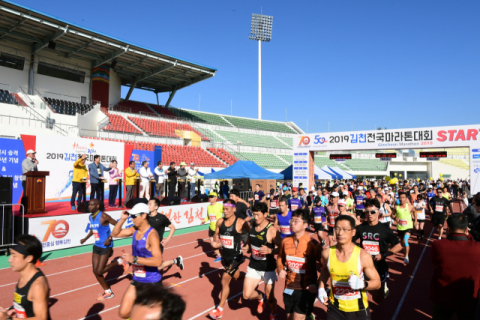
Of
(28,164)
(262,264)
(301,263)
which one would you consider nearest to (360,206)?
(262,264)

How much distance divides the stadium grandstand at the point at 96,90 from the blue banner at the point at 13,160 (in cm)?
604

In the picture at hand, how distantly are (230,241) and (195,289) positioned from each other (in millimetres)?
1693

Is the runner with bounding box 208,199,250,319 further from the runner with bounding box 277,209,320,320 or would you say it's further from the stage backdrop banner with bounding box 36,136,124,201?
the stage backdrop banner with bounding box 36,136,124,201

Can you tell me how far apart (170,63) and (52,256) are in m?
25.7

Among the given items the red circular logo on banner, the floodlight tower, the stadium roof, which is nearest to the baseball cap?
the red circular logo on banner

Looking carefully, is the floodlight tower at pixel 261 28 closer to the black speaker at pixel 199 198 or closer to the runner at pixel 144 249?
the black speaker at pixel 199 198

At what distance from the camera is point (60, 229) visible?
973 centimetres

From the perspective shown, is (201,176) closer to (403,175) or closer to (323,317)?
(323,317)

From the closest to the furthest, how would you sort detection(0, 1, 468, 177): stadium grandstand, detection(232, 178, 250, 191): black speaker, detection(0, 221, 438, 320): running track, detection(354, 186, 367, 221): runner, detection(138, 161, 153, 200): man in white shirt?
1. detection(0, 221, 438, 320): running track
2. detection(138, 161, 153, 200): man in white shirt
3. detection(354, 186, 367, 221): runner
4. detection(232, 178, 250, 191): black speaker
5. detection(0, 1, 468, 177): stadium grandstand

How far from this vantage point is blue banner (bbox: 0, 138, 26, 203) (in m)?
11.8

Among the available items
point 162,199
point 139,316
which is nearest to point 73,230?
point 162,199

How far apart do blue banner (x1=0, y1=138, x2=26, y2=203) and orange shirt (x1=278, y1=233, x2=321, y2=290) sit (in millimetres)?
12399

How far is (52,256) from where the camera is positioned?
29.6 ft

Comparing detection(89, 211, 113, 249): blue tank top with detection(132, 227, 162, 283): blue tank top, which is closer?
detection(132, 227, 162, 283): blue tank top
